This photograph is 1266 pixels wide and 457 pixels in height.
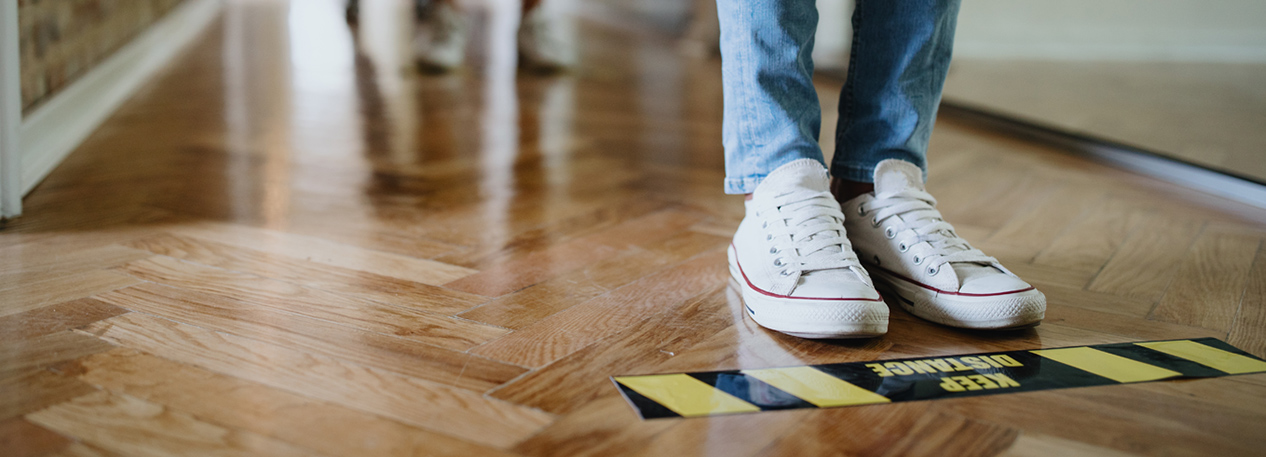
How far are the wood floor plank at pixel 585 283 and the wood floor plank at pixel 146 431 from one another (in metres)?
0.27

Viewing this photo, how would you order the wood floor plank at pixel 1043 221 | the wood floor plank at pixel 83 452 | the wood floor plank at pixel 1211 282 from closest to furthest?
the wood floor plank at pixel 83 452
the wood floor plank at pixel 1211 282
the wood floor plank at pixel 1043 221

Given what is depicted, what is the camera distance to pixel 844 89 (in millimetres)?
987

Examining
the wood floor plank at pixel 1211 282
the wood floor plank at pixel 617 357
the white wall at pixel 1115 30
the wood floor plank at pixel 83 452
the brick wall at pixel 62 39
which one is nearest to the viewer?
the wood floor plank at pixel 83 452

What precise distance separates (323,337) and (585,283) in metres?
0.28

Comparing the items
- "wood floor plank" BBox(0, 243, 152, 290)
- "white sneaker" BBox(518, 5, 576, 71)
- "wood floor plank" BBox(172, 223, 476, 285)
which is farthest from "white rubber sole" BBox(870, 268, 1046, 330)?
"white sneaker" BBox(518, 5, 576, 71)

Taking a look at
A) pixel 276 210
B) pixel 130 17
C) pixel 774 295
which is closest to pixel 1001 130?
pixel 774 295

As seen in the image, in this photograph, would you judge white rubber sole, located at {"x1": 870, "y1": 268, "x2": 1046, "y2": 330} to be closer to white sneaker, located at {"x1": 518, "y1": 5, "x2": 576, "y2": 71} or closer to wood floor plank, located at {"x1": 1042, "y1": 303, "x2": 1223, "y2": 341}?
wood floor plank, located at {"x1": 1042, "y1": 303, "x2": 1223, "y2": 341}

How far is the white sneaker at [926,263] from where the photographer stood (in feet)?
2.69

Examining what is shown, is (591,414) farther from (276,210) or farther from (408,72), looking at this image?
(408,72)

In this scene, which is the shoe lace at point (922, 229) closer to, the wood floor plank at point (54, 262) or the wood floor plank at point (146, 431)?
the wood floor plank at point (146, 431)

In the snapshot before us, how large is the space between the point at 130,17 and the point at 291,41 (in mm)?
954

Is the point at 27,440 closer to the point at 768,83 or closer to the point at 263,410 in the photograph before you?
the point at 263,410

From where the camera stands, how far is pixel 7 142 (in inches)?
41.2

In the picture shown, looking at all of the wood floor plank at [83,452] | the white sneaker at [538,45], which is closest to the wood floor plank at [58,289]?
the wood floor plank at [83,452]
